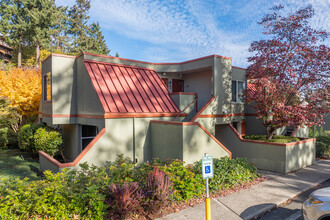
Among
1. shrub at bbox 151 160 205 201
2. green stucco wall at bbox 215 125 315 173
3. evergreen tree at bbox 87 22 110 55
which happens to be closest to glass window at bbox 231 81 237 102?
green stucco wall at bbox 215 125 315 173

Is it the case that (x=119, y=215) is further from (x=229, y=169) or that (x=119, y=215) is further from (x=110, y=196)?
(x=229, y=169)

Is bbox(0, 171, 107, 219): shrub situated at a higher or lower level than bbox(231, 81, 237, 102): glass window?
lower

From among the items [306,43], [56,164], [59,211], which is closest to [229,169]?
[59,211]

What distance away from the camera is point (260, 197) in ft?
22.9

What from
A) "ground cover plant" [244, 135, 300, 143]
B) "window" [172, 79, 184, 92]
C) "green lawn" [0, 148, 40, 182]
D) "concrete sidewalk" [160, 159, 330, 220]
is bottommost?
"concrete sidewalk" [160, 159, 330, 220]

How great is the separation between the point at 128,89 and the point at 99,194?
7087 mm

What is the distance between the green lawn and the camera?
9.41 meters

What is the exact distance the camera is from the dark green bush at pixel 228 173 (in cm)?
739

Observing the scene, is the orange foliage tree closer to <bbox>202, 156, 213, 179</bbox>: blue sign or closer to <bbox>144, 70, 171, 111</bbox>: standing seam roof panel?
<bbox>144, 70, 171, 111</bbox>: standing seam roof panel

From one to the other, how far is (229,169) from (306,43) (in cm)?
822

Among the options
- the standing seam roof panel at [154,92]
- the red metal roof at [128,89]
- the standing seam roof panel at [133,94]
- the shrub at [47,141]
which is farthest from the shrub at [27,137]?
the standing seam roof panel at [154,92]

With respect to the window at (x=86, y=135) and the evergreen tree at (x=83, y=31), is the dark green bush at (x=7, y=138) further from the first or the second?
the evergreen tree at (x=83, y=31)

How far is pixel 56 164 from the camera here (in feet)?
26.9

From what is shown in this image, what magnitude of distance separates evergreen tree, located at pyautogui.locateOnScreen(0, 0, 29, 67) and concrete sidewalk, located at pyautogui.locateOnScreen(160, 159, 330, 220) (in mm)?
32266
